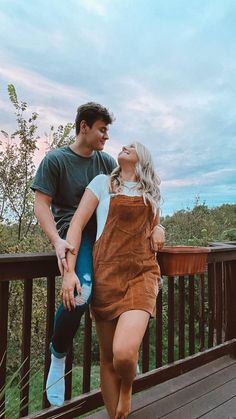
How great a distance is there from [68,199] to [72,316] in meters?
0.56

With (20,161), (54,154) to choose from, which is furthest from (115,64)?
(54,154)

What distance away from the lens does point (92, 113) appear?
6.08 ft

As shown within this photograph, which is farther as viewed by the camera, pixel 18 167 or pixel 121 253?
pixel 18 167

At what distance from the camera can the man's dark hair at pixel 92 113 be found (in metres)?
1.85

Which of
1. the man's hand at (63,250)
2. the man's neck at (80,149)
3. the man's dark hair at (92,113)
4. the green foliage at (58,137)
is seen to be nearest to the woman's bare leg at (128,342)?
the man's hand at (63,250)

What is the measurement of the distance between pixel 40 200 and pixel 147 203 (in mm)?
484

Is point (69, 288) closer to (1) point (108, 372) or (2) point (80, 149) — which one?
(1) point (108, 372)

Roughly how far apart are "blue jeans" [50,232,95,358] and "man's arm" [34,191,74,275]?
10 cm

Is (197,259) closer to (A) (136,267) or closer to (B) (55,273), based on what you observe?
(A) (136,267)

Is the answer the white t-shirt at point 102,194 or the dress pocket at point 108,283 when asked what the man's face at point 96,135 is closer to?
the white t-shirt at point 102,194

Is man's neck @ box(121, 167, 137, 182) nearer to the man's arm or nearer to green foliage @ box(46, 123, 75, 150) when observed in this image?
the man's arm

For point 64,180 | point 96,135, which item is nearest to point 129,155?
point 96,135

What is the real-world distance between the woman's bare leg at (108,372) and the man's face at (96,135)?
849 millimetres

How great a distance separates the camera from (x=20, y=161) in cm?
476
